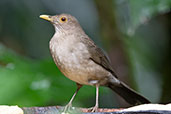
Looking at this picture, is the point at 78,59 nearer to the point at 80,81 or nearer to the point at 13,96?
the point at 80,81

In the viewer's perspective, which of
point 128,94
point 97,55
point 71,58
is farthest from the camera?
point 128,94

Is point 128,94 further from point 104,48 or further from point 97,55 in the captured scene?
point 104,48

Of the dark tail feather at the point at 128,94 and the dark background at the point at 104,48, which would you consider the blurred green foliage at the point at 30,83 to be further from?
the dark tail feather at the point at 128,94

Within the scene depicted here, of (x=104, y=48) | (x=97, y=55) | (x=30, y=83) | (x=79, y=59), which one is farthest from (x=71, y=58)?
(x=104, y=48)

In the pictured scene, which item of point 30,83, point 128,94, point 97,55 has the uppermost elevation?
point 97,55

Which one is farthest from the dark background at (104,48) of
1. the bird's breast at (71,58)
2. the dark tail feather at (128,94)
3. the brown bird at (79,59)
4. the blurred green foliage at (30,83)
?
the bird's breast at (71,58)

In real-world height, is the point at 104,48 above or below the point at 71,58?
below

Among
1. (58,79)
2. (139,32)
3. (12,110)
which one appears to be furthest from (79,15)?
(12,110)
